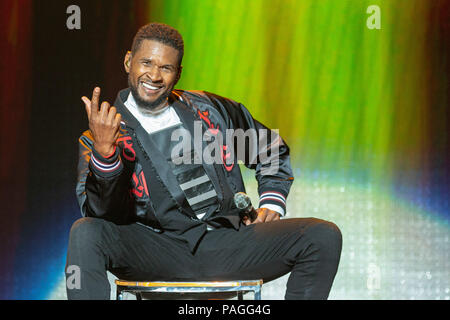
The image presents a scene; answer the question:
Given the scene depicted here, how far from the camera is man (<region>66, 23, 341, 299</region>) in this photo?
1.69 m

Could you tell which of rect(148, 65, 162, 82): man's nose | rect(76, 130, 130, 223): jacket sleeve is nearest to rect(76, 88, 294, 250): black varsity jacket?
rect(76, 130, 130, 223): jacket sleeve

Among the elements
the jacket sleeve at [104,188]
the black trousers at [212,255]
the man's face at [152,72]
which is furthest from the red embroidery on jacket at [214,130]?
the jacket sleeve at [104,188]

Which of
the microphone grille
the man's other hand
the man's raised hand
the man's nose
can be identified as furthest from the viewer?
the man's nose

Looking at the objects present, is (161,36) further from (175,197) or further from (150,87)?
(175,197)

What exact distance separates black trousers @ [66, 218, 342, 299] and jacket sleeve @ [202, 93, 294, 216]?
232 millimetres

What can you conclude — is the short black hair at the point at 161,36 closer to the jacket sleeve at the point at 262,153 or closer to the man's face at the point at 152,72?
the man's face at the point at 152,72

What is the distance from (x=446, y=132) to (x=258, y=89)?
0.92 m

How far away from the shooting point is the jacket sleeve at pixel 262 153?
2.10 m

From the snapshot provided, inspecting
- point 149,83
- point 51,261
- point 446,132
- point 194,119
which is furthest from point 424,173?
point 51,261

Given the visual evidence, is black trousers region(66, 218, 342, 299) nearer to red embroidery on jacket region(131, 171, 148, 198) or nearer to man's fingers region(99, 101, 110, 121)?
red embroidery on jacket region(131, 171, 148, 198)

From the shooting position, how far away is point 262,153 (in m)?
2.17

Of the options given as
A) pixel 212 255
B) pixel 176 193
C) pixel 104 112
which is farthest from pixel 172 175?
pixel 104 112
